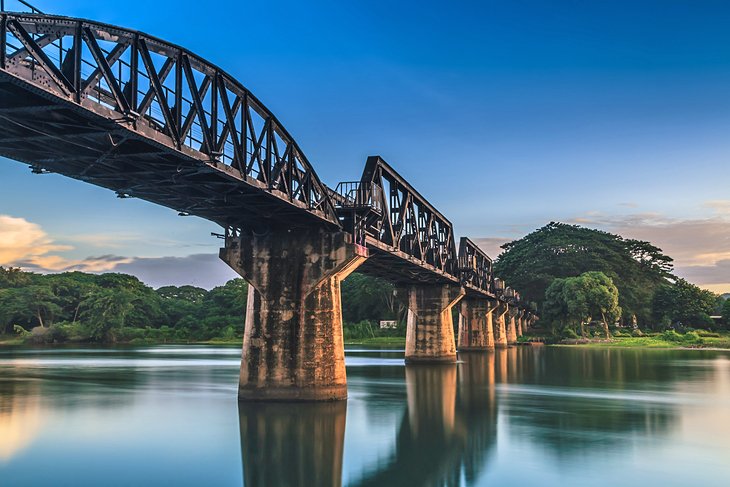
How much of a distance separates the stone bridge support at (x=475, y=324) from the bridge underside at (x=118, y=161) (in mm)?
78551

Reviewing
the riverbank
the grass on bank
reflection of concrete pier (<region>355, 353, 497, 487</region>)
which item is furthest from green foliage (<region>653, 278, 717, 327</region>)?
reflection of concrete pier (<region>355, 353, 497, 487</region>)

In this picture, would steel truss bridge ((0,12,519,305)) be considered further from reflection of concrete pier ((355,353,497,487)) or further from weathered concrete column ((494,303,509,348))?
weathered concrete column ((494,303,509,348))

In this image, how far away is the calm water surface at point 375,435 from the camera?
75.3 ft

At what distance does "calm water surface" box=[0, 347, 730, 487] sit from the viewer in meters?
22.9

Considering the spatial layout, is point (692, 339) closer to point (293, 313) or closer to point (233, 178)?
point (293, 313)

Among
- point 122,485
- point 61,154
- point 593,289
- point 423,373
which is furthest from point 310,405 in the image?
point 593,289

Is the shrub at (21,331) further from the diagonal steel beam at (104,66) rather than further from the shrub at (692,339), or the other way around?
the diagonal steel beam at (104,66)

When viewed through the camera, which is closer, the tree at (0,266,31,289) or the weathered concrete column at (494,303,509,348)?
the weathered concrete column at (494,303,509,348)

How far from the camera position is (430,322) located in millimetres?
74500

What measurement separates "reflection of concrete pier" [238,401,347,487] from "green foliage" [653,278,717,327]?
13888cm

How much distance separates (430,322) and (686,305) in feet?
340

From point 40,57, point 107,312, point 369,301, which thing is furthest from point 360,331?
point 40,57

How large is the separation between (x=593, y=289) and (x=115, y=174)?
410 feet

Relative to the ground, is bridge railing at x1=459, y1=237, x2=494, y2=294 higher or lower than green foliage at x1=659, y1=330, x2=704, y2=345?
higher
